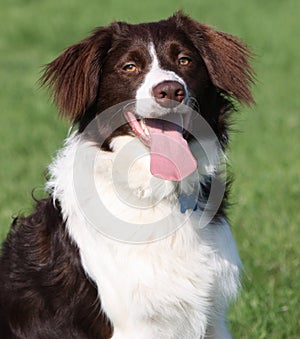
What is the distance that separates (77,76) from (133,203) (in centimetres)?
78

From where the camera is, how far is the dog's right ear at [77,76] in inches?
187

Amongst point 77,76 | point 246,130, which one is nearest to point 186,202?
point 77,76

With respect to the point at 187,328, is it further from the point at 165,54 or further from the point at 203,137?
the point at 165,54

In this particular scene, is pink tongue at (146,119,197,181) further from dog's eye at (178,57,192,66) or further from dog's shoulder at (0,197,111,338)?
dog's shoulder at (0,197,111,338)

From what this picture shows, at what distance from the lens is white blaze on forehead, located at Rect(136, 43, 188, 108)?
14.5 feet

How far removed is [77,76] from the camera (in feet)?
15.6

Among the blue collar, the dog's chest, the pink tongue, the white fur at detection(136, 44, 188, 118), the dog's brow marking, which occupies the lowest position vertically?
the dog's chest

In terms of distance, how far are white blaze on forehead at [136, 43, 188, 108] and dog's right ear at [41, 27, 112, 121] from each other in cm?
32

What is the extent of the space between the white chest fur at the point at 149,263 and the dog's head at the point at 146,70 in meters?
0.23

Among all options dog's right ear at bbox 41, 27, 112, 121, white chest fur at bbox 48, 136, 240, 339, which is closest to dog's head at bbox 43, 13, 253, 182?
dog's right ear at bbox 41, 27, 112, 121

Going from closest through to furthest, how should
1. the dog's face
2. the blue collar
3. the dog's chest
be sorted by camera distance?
the dog's chest
the dog's face
the blue collar

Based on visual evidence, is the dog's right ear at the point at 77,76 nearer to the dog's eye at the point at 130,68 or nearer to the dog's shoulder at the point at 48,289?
the dog's eye at the point at 130,68

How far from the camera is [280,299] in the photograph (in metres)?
6.19

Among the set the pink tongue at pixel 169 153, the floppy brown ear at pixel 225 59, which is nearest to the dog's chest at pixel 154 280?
the pink tongue at pixel 169 153
